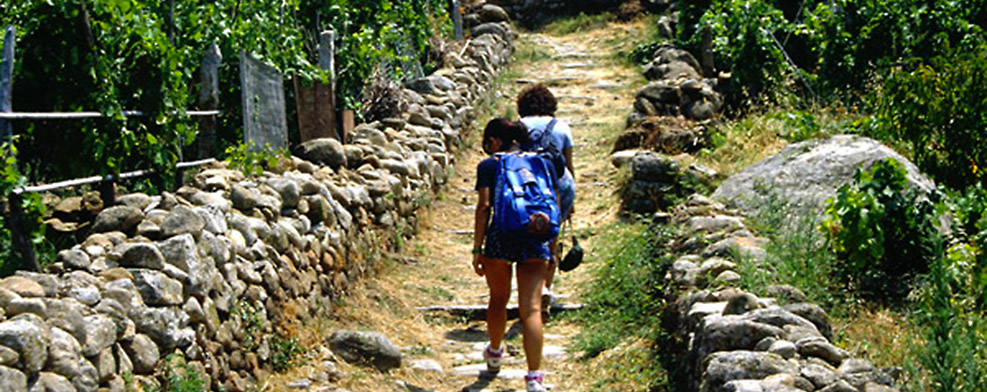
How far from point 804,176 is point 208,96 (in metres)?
4.16

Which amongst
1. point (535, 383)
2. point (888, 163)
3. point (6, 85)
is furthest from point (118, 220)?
point (888, 163)

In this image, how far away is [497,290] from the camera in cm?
607

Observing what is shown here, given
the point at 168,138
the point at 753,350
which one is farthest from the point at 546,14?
the point at 753,350

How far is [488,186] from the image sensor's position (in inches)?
233

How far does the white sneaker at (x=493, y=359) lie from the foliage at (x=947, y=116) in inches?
143

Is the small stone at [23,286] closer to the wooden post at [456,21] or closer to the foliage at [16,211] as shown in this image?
the foliage at [16,211]

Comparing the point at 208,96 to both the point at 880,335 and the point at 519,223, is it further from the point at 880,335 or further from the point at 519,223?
the point at 880,335

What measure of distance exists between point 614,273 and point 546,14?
15431 mm

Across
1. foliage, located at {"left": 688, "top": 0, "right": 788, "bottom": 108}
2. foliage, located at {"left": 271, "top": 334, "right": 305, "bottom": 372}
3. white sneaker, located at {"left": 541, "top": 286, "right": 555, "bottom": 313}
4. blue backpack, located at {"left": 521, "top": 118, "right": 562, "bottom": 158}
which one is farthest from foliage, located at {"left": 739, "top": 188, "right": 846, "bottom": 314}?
foliage, located at {"left": 688, "top": 0, "right": 788, "bottom": 108}

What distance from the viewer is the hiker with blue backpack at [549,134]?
23.0ft

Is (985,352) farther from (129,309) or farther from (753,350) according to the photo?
(129,309)

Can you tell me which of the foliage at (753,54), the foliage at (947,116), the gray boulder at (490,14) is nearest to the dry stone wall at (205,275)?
the foliage at (947,116)

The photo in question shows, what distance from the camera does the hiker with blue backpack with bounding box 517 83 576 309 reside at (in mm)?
7004

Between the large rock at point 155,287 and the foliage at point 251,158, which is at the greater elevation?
the foliage at point 251,158
